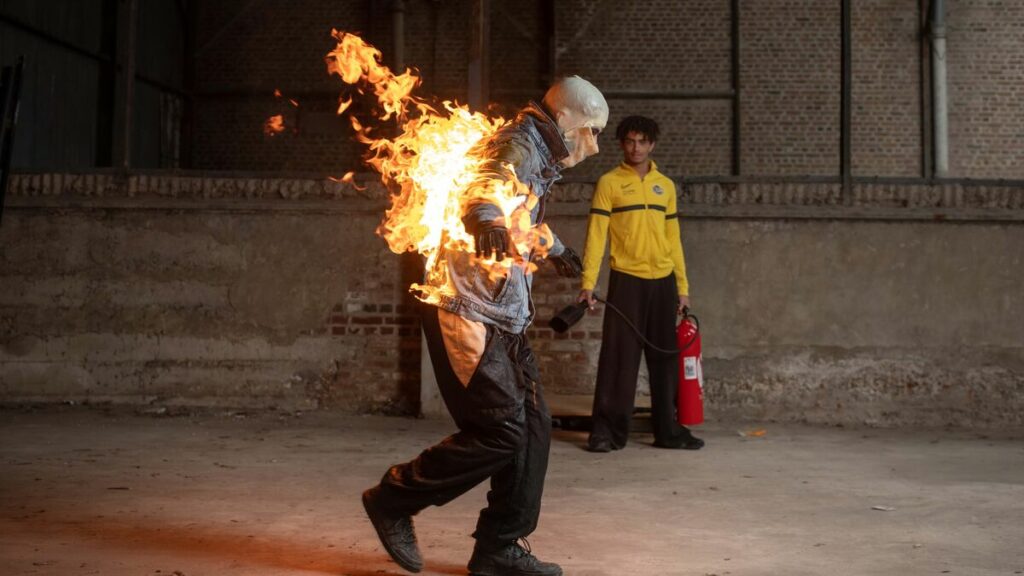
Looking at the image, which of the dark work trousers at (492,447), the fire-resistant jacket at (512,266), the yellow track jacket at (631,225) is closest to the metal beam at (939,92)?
the yellow track jacket at (631,225)

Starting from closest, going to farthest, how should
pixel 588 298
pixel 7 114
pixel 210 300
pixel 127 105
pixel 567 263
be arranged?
pixel 567 263, pixel 588 298, pixel 7 114, pixel 210 300, pixel 127 105

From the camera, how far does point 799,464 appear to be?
245 inches

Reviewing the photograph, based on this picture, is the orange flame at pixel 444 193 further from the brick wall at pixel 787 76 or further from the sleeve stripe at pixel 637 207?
the brick wall at pixel 787 76

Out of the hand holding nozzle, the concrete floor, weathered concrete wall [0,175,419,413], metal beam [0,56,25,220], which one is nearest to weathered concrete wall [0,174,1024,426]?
weathered concrete wall [0,175,419,413]

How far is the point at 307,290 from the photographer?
818cm

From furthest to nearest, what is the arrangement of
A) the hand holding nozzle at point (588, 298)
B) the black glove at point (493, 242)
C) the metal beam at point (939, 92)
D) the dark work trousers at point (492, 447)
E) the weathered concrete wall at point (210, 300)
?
1. the metal beam at point (939, 92)
2. the weathered concrete wall at point (210, 300)
3. the hand holding nozzle at point (588, 298)
4. the dark work trousers at point (492, 447)
5. the black glove at point (493, 242)

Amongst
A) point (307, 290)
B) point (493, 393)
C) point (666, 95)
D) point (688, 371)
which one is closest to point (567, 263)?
point (493, 393)

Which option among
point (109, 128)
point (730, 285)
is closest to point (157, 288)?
point (730, 285)

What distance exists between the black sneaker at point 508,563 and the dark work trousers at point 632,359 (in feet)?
10.2

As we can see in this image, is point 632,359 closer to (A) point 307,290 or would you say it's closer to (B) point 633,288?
(B) point 633,288

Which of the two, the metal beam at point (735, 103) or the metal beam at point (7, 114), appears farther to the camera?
the metal beam at point (735, 103)

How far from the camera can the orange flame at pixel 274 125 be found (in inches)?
744

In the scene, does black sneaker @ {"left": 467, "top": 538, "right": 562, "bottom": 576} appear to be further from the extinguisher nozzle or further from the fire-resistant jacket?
the extinguisher nozzle

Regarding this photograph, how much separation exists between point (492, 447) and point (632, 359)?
3.36 metres
